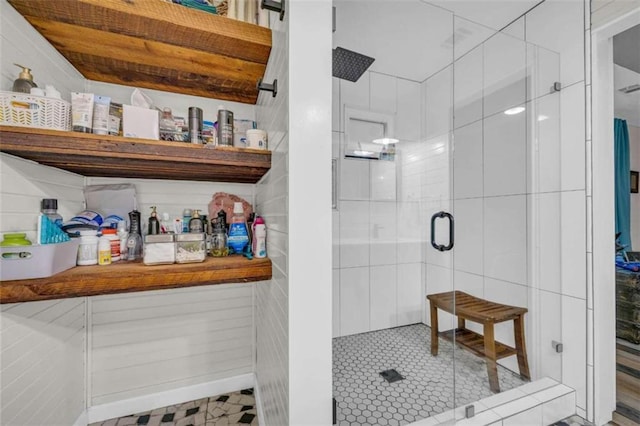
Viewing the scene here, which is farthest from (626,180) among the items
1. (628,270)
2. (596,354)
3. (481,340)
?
(481,340)

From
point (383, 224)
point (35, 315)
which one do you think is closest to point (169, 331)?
point (35, 315)

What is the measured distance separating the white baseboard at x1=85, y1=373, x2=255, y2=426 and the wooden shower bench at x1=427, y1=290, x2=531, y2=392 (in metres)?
1.28

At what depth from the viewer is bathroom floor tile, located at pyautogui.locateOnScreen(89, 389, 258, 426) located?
4.21ft

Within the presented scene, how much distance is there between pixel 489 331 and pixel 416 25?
6.12ft

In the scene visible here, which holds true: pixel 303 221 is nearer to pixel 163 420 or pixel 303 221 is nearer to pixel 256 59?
pixel 256 59

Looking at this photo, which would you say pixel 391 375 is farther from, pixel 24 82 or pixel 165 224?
pixel 24 82

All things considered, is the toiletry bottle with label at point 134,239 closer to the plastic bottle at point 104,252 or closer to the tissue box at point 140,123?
the plastic bottle at point 104,252

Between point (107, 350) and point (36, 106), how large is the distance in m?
1.12

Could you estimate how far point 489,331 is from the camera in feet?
4.93

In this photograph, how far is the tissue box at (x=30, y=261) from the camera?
0.78 meters

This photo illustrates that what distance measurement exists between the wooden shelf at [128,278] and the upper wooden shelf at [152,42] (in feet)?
2.71

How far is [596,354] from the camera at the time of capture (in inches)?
53.7

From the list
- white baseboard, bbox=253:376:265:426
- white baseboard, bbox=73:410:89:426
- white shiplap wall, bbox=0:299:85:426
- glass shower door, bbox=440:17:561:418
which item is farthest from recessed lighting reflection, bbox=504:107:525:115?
white baseboard, bbox=73:410:89:426

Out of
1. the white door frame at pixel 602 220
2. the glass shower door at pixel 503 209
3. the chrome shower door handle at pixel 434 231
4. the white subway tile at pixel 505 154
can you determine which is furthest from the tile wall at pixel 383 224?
the white door frame at pixel 602 220
